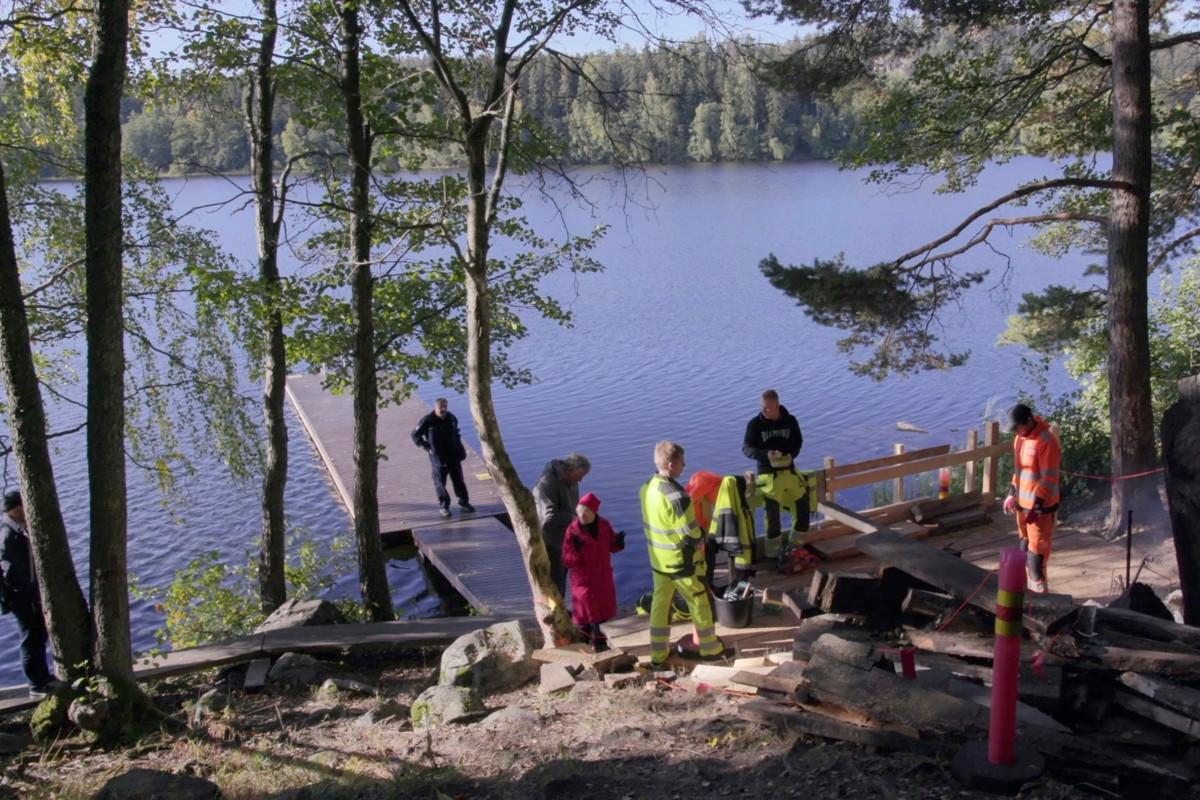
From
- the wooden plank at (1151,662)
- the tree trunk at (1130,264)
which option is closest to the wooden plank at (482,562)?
the tree trunk at (1130,264)

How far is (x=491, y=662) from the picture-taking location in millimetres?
7980

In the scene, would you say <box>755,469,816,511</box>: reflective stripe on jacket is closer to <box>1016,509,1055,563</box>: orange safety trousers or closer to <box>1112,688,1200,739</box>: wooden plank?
<box>1016,509,1055,563</box>: orange safety trousers

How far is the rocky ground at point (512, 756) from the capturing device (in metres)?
4.92

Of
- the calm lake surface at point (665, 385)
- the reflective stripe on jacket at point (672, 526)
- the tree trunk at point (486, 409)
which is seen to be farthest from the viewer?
the calm lake surface at point (665, 385)

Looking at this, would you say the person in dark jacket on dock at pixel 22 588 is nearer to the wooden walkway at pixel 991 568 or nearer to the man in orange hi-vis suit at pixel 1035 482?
the wooden walkway at pixel 991 568

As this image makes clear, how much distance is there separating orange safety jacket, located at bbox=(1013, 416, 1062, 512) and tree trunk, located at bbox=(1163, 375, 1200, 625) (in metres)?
1.26

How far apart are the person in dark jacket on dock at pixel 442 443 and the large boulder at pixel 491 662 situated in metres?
6.94

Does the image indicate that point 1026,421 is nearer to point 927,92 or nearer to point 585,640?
point 585,640

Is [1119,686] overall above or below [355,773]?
above

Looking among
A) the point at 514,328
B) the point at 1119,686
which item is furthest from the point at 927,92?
the point at 1119,686

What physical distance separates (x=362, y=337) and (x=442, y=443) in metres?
4.09

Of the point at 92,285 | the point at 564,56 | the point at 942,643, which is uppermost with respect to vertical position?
the point at 564,56

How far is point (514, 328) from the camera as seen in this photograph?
13.2m

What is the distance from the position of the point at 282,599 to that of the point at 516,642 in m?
5.81
